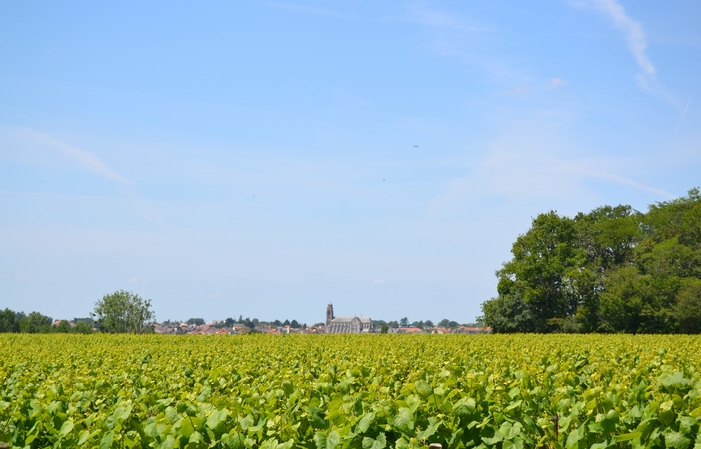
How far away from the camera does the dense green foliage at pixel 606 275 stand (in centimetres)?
5581

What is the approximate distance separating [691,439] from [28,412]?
214 inches

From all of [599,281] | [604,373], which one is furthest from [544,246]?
[604,373]

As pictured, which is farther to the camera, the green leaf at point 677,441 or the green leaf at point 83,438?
the green leaf at point 83,438

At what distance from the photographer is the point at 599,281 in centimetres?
6162

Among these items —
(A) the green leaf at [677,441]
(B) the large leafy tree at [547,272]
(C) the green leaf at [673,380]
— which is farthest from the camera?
(B) the large leafy tree at [547,272]

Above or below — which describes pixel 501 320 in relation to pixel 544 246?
below

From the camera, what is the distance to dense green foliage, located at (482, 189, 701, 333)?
5581cm

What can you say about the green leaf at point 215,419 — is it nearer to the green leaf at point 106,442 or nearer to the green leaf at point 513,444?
the green leaf at point 106,442

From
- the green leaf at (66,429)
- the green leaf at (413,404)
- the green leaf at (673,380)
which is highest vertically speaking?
the green leaf at (673,380)

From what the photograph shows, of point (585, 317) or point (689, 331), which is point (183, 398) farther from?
point (585, 317)

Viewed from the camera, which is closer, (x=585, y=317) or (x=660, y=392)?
(x=660, y=392)

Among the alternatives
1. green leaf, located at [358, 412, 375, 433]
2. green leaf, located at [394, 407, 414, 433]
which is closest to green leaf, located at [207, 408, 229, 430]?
green leaf, located at [358, 412, 375, 433]

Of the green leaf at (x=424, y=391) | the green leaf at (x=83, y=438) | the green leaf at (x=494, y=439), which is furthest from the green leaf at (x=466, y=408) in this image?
the green leaf at (x=83, y=438)

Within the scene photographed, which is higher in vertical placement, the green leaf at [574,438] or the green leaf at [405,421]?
the green leaf at [405,421]
